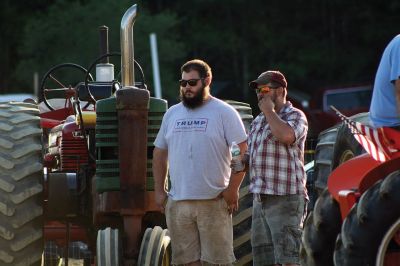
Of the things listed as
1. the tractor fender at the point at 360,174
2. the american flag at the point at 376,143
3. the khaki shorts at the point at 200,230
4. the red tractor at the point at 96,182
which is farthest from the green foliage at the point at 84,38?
the american flag at the point at 376,143

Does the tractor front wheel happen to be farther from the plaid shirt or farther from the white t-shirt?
the plaid shirt

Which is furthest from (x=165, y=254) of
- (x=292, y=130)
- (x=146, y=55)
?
(x=146, y=55)

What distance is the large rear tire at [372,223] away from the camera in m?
6.64

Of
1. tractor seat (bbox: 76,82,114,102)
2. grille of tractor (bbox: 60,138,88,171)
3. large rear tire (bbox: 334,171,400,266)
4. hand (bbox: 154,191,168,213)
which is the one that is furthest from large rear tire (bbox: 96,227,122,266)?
large rear tire (bbox: 334,171,400,266)

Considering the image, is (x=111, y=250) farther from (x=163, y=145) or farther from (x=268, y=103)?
(x=268, y=103)

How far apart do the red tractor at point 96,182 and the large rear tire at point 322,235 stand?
75.1 inches

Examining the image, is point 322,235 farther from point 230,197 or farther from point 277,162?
point 277,162

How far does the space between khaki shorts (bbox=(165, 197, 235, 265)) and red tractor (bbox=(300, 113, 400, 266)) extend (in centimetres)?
160

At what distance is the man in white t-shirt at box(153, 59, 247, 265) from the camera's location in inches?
356

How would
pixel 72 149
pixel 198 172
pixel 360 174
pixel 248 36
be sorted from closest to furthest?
pixel 360 174 < pixel 198 172 < pixel 72 149 < pixel 248 36

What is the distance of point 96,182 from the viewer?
9555 mm

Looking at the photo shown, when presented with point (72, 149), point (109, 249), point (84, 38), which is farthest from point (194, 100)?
point (84, 38)

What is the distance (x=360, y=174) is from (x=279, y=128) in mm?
1796

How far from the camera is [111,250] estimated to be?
9.05 m
